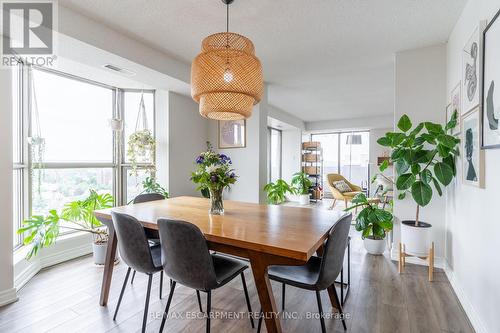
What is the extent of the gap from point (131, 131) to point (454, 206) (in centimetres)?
432

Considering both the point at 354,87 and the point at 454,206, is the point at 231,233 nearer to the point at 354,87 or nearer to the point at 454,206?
the point at 454,206

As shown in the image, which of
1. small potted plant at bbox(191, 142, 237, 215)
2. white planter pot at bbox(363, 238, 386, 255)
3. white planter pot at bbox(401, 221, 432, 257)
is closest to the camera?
small potted plant at bbox(191, 142, 237, 215)

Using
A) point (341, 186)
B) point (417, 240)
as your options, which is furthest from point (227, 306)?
point (341, 186)

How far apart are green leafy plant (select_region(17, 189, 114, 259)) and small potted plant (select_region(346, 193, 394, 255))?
3051 mm

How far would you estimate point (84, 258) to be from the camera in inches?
124

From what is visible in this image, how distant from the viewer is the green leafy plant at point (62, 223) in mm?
2469

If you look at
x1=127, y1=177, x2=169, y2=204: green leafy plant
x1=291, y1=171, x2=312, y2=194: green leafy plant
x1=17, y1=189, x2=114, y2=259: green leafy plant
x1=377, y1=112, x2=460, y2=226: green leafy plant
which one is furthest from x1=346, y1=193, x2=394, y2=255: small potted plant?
x1=291, y1=171, x2=312, y2=194: green leafy plant

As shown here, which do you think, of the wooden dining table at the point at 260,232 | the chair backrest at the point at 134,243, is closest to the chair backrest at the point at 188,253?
the wooden dining table at the point at 260,232

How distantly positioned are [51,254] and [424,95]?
Result: 479 cm

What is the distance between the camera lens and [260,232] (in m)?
1.53

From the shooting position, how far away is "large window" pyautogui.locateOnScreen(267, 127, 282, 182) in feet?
25.1

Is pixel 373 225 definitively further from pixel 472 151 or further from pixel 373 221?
pixel 472 151

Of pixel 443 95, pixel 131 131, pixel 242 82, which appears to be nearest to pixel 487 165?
pixel 443 95

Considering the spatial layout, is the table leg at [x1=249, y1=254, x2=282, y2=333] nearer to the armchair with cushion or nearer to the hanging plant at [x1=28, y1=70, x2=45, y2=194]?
the hanging plant at [x1=28, y1=70, x2=45, y2=194]
